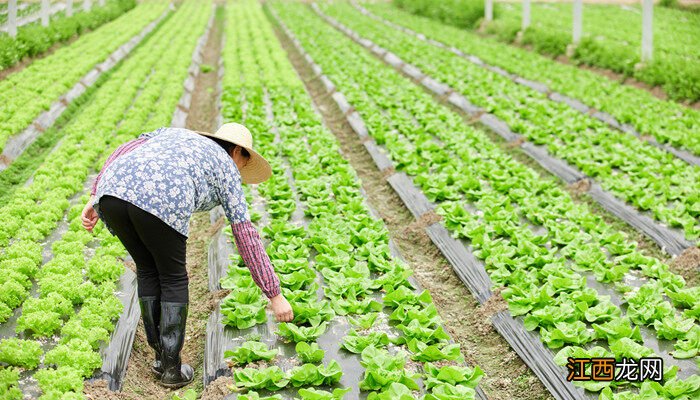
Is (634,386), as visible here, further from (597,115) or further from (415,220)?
(597,115)

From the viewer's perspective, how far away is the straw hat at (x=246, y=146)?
4.17 meters

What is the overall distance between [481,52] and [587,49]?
295 centimetres

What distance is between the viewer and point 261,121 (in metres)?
11.3

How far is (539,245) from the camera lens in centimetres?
658

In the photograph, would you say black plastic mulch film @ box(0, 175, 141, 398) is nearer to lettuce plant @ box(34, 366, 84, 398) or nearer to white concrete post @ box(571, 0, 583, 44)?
lettuce plant @ box(34, 366, 84, 398)

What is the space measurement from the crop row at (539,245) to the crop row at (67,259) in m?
3.23

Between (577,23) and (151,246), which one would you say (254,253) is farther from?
(577,23)

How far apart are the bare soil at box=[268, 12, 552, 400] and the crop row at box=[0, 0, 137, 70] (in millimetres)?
8619

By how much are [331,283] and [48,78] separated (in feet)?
34.9

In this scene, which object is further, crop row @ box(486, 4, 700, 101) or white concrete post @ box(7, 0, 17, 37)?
white concrete post @ box(7, 0, 17, 37)

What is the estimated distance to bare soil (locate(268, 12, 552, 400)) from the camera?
193 inches

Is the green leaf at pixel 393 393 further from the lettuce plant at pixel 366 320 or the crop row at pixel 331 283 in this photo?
the lettuce plant at pixel 366 320

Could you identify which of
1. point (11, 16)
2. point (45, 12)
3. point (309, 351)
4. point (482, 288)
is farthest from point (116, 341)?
point (45, 12)

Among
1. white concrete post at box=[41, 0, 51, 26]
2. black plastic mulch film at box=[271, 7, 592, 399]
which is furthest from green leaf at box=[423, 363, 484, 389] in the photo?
white concrete post at box=[41, 0, 51, 26]
